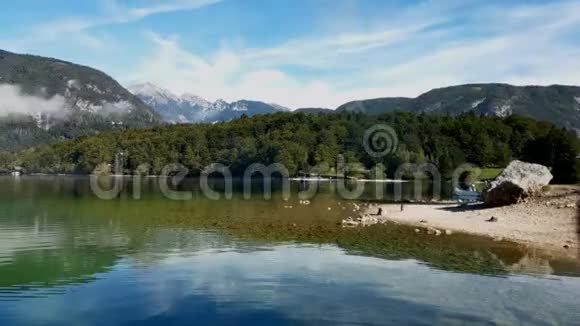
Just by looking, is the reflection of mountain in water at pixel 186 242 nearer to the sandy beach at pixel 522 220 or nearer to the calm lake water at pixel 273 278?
the calm lake water at pixel 273 278

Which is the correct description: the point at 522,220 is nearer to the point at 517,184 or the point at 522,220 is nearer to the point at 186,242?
the point at 517,184

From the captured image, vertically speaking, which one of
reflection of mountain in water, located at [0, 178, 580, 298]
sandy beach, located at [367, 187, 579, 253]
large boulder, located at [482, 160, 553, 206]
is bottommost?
reflection of mountain in water, located at [0, 178, 580, 298]

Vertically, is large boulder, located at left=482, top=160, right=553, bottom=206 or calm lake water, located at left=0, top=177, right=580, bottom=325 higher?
large boulder, located at left=482, top=160, right=553, bottom=206

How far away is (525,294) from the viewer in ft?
73.2

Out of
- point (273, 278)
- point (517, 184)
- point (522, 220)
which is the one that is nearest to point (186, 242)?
point (273, 278)

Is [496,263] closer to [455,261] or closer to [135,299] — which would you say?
[455,261]

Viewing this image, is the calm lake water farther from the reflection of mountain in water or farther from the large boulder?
the large boulder

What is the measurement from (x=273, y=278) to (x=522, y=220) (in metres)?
29.0

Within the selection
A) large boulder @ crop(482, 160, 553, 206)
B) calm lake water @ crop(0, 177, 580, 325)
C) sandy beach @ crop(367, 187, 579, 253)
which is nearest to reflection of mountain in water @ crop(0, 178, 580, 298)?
calm lake water @ crop(0, 177, 580, 325)

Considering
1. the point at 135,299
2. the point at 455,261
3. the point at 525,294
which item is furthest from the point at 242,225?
the point at 525,294

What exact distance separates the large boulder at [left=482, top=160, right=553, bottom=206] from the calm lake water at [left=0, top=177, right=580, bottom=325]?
15.6 metres

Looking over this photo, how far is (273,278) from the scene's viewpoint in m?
25.6

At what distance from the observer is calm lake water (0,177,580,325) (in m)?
19.4

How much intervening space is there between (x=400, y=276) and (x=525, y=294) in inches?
233
